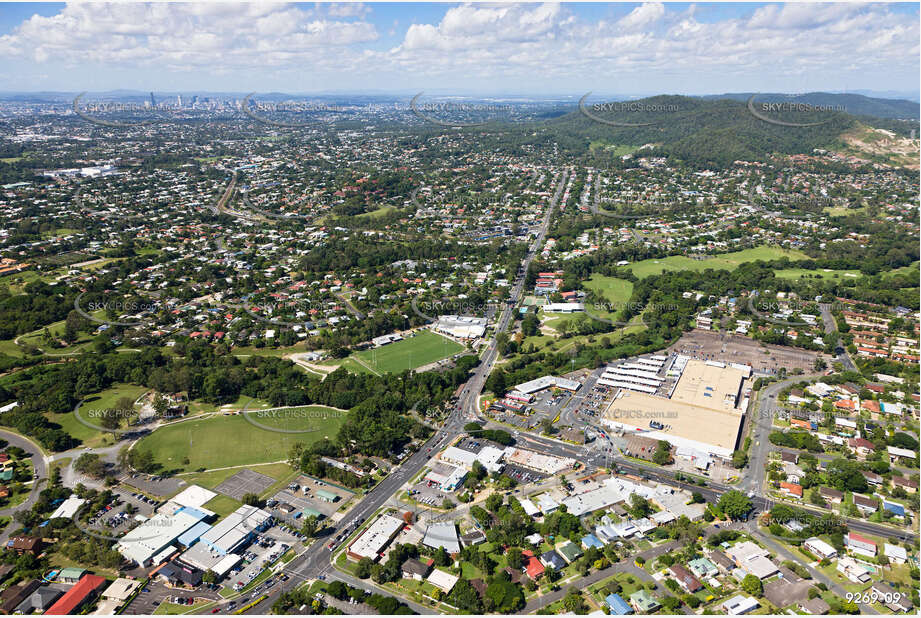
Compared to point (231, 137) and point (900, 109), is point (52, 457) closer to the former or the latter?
point (231, 137)

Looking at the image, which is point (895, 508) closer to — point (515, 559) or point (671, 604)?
point (671, 604)

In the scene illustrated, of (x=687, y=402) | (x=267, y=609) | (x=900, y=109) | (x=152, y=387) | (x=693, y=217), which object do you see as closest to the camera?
(x=267, y=609)

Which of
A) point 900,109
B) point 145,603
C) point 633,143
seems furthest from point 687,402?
point 900,109

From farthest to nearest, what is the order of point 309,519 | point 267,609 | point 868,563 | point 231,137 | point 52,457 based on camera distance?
point 231,137, point 52,457, point 309,519, point 868,563, point 267,609
